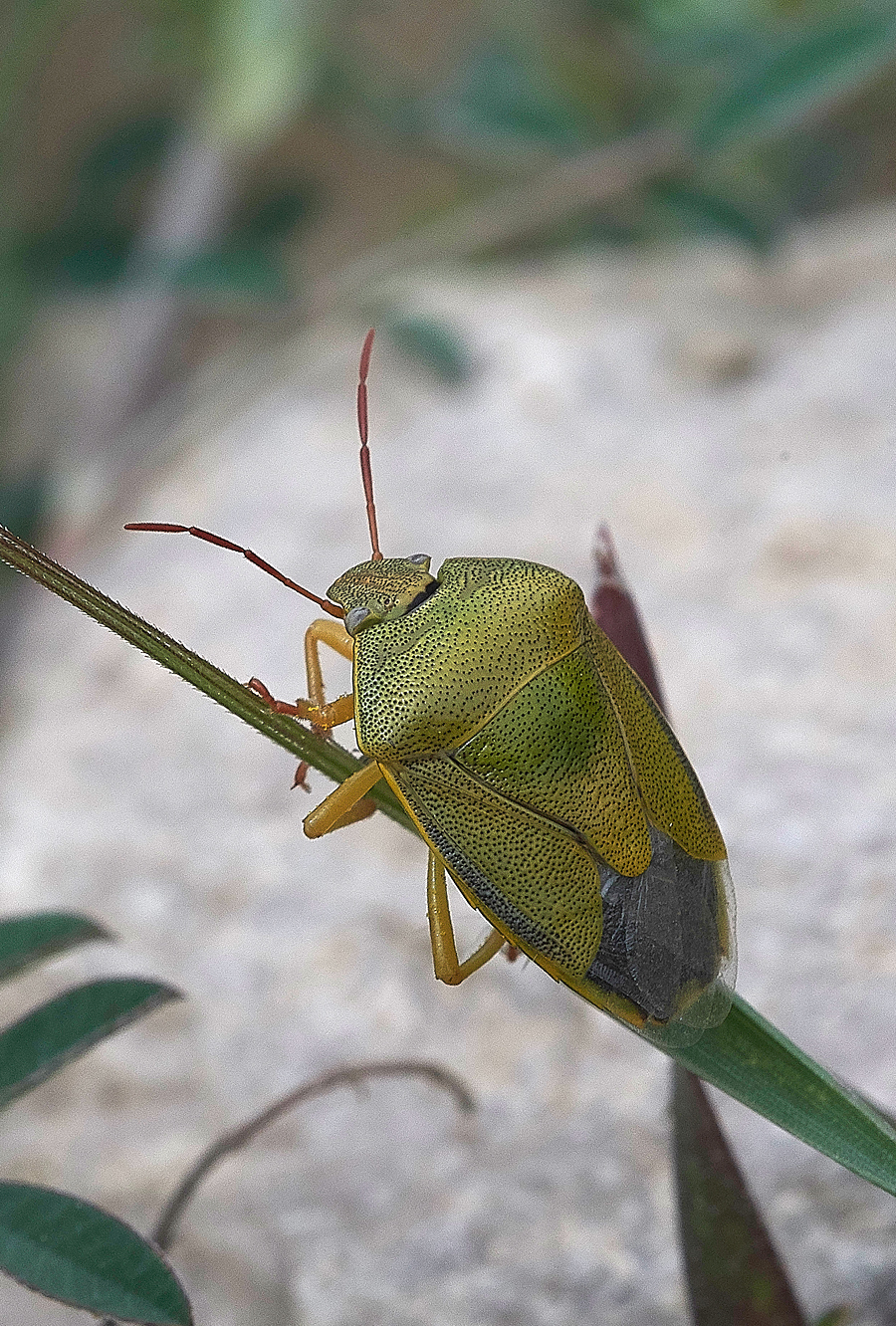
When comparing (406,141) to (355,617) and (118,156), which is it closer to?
(118,156)

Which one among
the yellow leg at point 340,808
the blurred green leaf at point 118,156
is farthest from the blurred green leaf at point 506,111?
the yellow leg at point 340,808

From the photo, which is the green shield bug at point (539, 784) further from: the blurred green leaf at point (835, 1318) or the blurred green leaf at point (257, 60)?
the blurred green leaf at point (257, 60)

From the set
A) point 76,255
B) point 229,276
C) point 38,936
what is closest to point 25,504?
point 76,255

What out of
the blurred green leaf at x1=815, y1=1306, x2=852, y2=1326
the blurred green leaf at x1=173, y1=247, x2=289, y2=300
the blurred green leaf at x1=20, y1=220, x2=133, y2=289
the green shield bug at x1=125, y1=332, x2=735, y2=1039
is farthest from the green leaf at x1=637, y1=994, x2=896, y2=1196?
the blurred green leaf at x1=20, y1=220, x2=133, y2=289

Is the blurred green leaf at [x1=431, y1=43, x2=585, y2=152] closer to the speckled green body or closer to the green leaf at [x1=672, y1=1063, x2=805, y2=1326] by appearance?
the speckled green body

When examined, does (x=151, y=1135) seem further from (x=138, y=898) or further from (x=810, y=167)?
(x=810, y=167)

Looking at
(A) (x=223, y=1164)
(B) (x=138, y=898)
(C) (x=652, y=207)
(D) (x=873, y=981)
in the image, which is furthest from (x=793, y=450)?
(A) (x=223, y=1164)
